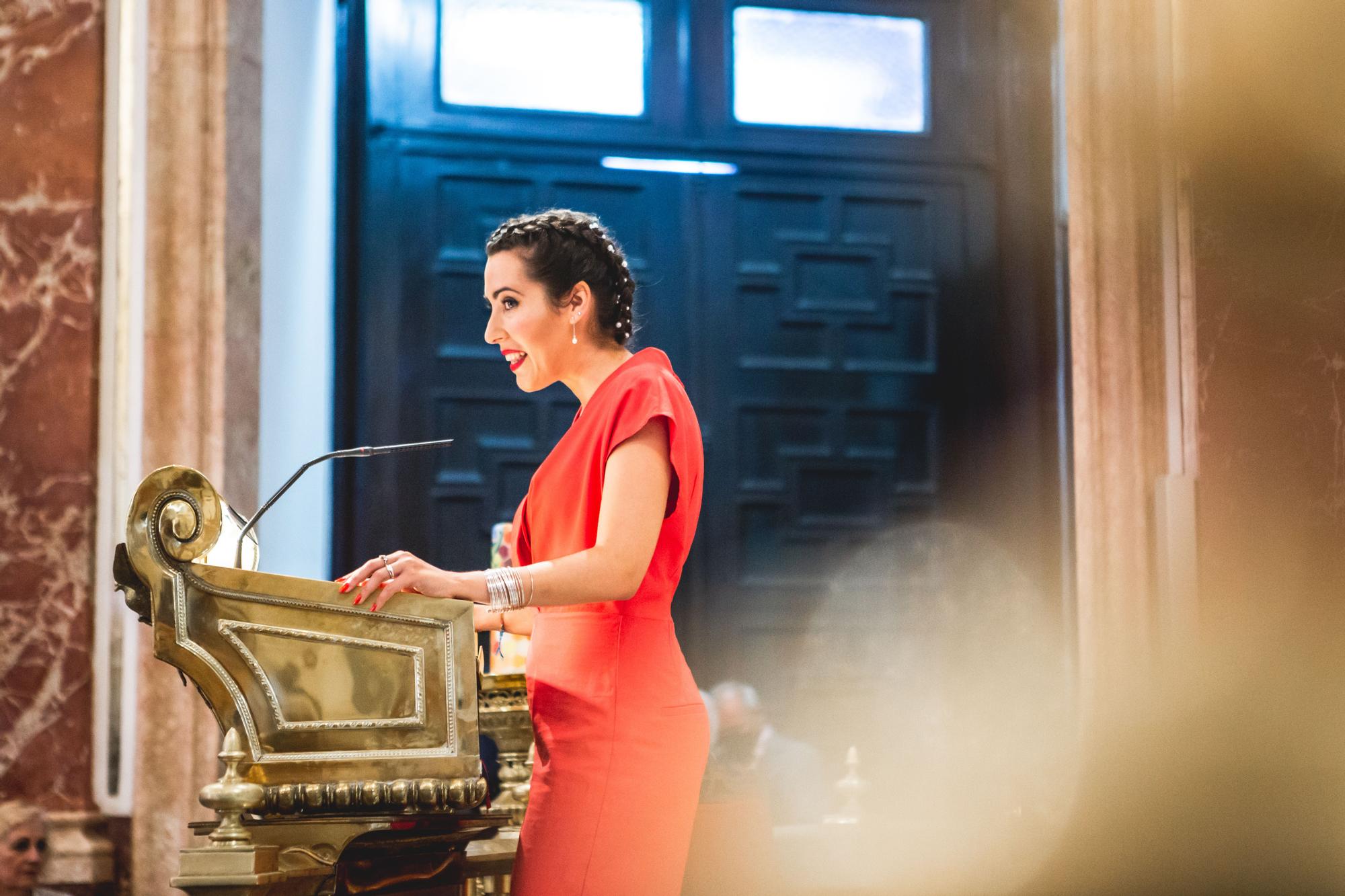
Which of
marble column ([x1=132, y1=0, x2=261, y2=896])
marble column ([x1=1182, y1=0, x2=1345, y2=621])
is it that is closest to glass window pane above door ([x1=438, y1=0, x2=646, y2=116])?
marble column ([x1=132, y1=0, x2=261, y2=896])

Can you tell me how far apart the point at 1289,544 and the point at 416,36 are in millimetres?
3241

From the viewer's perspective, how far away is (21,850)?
3.46 metres

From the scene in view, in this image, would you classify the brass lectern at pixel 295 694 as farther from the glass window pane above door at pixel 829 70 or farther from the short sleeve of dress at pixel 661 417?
the glass window pane above door at pixel 829 70

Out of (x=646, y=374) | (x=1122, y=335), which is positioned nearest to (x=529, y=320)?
(x=646, y=374)

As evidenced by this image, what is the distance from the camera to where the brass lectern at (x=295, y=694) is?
5.43 feet

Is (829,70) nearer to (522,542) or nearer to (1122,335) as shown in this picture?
(1122,335)

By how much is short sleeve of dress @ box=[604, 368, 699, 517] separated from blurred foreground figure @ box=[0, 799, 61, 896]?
2.42m

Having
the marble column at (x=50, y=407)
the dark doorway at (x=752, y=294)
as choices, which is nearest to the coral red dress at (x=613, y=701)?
the marble column at (x=50, y=407)

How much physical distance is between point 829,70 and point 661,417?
12.0 ft

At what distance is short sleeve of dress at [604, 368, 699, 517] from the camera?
1.79 metres

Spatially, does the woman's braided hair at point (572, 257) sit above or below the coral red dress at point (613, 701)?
above

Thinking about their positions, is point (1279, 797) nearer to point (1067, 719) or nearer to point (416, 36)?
point (1067, 719)

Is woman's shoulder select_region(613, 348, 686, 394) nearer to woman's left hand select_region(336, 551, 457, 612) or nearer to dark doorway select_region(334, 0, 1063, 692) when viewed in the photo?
woman's left hand select_region(336, 551, 457, 612)

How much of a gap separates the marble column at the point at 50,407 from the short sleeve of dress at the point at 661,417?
233 cm
